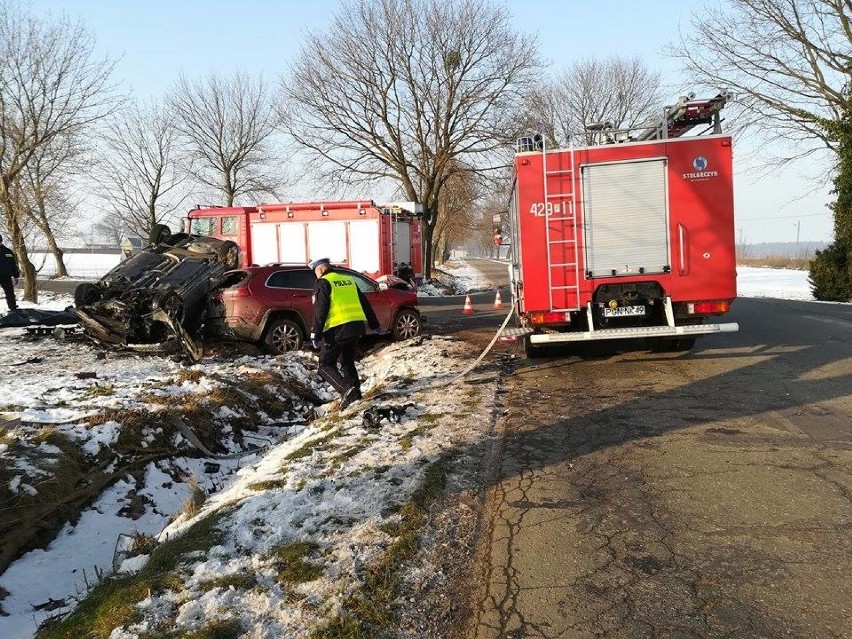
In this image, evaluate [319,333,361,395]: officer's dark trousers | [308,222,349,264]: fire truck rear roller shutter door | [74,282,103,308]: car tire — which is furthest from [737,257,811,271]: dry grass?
[74,282,103,308]: car tire

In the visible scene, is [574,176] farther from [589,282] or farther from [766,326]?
[766,326]

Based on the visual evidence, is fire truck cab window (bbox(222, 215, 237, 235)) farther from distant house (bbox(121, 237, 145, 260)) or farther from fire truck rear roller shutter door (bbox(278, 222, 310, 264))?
distant house (bbox(121, 237, 145, 260))

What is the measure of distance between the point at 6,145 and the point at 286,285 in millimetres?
12280

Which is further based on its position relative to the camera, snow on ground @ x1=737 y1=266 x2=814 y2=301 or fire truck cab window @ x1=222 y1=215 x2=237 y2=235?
snow on ground @ x1=737 y1=266 x2=814 y2=301

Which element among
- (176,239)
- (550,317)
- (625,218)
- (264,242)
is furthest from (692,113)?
(264,242)

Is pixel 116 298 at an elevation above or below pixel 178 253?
below

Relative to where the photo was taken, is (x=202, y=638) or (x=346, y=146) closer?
(x=202, y=638)

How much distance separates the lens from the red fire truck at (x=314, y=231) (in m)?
17.9

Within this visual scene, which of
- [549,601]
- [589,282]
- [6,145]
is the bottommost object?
[549,601]

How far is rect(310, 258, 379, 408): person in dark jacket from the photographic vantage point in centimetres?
707

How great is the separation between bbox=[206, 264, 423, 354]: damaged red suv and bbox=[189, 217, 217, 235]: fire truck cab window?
9.19 m

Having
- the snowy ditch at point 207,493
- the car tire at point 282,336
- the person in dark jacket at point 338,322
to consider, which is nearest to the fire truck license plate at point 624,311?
the snowy ditch at point 207,493

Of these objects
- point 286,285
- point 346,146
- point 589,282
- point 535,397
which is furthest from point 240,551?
point 346,146

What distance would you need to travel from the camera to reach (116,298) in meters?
10.2
